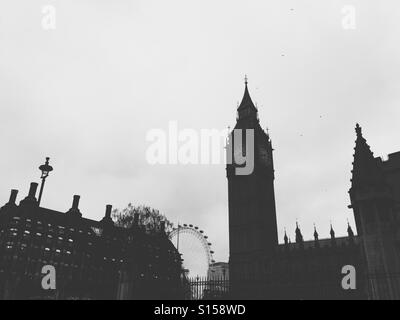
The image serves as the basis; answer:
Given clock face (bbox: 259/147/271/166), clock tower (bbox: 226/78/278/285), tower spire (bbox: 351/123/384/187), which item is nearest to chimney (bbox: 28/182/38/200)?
clock tower (bbox: 226/78/278/285)

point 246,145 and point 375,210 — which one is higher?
point 246,145

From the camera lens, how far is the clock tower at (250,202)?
190ft

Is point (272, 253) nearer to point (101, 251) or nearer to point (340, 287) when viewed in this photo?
point (340, 287)

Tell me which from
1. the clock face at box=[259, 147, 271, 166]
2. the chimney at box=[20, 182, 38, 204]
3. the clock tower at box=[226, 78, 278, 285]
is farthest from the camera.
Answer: the clock face at box=[259, 147, 271, 166]

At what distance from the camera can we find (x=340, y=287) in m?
43.5

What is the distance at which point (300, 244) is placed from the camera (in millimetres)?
59969

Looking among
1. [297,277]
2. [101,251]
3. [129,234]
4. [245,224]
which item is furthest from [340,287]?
[101,251]

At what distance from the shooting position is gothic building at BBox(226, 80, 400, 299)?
1476cm

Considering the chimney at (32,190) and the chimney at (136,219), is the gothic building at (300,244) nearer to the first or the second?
the chimney at (136,219)

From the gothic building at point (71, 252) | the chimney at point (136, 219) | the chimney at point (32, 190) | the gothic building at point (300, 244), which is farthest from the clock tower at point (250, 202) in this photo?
the chimney at point (32, 190)

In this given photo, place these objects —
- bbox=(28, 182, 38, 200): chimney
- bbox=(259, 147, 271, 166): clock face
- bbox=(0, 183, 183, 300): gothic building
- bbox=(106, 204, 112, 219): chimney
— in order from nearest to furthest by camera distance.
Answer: bbox=(0, 183, 183, 300): gothic building, bbox=(28, 182, 38, 200): chimney, bbox=(106, 204, 112, 219): chimney, bbox=(259, 147, 271, 166): clock face

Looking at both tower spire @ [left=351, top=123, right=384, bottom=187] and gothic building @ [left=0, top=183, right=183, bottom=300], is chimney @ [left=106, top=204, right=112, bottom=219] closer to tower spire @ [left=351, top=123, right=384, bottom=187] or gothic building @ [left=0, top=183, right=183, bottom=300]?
gothic building @ [left=0, top=183, right=183, bottom=300]
